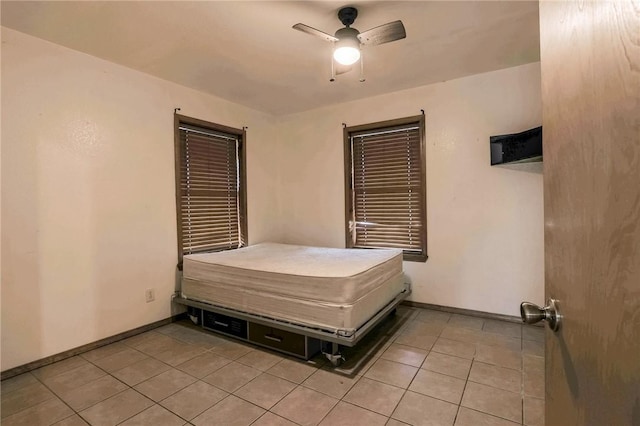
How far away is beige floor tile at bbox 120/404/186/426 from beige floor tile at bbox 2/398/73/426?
42cm

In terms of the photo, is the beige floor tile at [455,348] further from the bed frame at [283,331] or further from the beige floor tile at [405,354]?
the bed frame at [283,331]

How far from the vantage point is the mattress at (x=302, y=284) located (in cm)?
220

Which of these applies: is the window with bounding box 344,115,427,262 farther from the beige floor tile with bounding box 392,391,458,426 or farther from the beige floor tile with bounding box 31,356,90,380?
the beige floor tile with bounding box 31,356,90,380

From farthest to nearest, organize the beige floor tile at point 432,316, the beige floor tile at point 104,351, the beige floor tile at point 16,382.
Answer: the beige floor tile at point 432,316, the beige floor tile at point 104,351, the beige floor tile at point 16,382

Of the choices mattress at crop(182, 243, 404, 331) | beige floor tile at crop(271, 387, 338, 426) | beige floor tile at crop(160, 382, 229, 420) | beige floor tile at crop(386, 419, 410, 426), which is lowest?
beige floor tile at crop(386, 419, 410, 426)

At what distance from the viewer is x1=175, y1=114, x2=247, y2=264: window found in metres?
3.36

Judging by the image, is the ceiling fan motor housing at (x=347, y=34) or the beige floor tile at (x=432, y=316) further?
the beige floor tile at (x=432, y=316)

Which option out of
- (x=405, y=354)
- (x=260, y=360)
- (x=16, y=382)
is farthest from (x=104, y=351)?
(x=405, y=354)

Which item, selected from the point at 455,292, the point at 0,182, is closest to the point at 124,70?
the point at 0,182

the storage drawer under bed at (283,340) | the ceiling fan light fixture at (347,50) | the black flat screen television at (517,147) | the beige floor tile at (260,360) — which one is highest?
the ceiling fan light fixture at (347,50)

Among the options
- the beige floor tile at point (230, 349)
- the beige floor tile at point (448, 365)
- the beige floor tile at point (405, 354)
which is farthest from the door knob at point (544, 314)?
the beige floor tile at point (230, 349)

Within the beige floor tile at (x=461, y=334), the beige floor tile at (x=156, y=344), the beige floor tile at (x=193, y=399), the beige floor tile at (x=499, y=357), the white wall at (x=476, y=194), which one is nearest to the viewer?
the beige floor tile at (x=193, y=399)

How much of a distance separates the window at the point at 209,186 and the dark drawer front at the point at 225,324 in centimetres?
74

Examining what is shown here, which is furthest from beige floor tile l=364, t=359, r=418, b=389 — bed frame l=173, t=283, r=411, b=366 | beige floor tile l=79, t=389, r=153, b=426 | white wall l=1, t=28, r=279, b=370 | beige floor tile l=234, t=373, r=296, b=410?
white wall l=1, t=28, r=279, b=370
